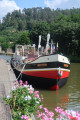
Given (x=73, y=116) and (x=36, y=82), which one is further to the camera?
(x=36, y=82)

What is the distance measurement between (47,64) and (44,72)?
53 centimetres

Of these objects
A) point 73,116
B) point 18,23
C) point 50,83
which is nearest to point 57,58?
point 50,83

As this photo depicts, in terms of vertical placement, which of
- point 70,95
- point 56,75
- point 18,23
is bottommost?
point 70,95

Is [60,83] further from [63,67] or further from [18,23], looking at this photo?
[18,23]

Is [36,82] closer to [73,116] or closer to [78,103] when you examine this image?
[78,103]

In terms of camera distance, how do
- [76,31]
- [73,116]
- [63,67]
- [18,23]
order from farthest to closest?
[18,23], [76,31], [63,67], [73,116]

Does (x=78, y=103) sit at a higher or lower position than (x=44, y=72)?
lower

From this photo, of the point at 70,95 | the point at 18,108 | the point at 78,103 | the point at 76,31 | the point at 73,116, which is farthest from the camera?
the point at 76,31

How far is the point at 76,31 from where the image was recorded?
44094 millimetres

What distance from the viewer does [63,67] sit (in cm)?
1294

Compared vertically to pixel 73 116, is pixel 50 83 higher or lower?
lower

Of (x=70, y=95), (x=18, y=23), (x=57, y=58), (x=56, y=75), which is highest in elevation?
(x=18, y=23)

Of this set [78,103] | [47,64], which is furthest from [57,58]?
[78,103]

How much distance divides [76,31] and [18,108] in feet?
134
